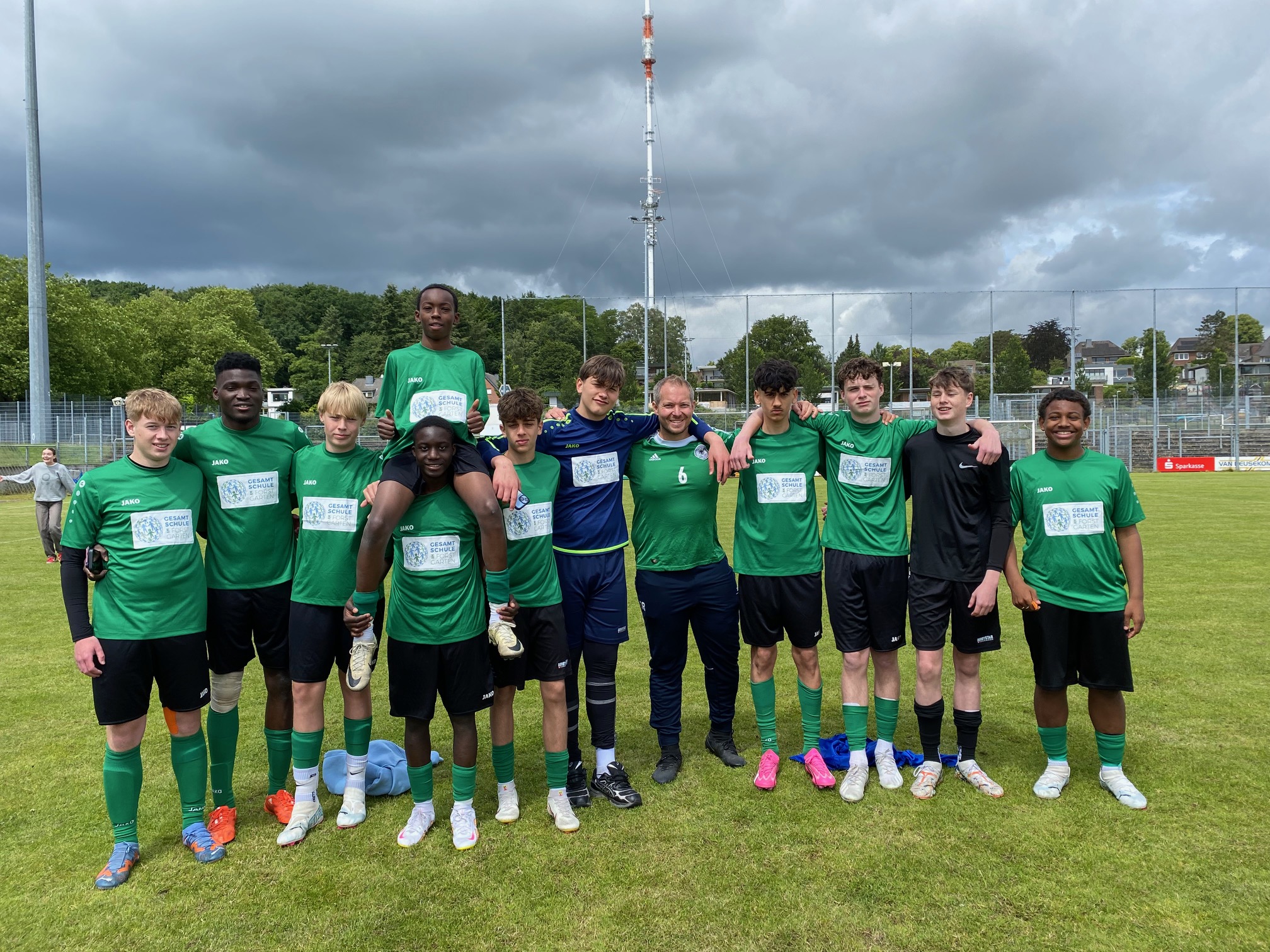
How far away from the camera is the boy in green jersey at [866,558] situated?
427cm

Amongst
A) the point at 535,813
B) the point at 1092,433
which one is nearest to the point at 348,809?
the point at 535,813

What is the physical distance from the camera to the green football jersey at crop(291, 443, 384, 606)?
3.81 metres

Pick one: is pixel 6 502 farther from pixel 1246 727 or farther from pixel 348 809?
pixel 1246 727

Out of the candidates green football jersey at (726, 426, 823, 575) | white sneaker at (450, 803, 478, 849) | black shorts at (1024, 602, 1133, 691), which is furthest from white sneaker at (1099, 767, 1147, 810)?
white sneaker at (450, 803, 478, 849)

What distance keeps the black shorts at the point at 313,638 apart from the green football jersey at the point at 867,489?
Answer: 8.21ft

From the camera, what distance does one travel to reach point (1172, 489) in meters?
22.3

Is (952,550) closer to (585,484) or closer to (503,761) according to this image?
(585,484)

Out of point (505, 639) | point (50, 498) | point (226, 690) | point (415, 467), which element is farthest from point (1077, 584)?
point (50, 498)

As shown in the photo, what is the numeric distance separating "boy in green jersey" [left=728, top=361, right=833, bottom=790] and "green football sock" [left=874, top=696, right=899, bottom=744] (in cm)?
33

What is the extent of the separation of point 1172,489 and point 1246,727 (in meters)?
20.9

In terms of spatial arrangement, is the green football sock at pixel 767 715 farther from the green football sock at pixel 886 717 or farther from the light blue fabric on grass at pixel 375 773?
the light blue fabric on grass at pixel 375 773

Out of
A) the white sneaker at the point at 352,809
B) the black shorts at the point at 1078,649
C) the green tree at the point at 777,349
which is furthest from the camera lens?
the green tree at the point at 777,349

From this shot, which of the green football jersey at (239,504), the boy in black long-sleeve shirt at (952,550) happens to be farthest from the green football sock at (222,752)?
the boy in black long-sleeve shirt at (952,550)

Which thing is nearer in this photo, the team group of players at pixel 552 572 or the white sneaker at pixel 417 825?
the team group of players at pixel 552 572
